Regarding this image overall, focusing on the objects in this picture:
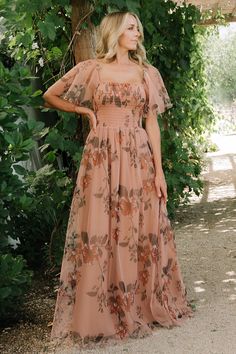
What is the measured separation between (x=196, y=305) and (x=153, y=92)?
4.20ft

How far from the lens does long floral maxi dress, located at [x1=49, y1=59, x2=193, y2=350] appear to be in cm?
320

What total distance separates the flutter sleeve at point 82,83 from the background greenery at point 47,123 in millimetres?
170

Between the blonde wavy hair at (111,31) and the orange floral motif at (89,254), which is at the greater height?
the blonde wavy hair at (111,31)

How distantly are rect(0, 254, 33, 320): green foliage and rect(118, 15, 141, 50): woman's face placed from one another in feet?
4.07

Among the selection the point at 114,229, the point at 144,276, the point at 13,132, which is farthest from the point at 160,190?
the point at 13,132

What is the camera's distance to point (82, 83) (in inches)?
130

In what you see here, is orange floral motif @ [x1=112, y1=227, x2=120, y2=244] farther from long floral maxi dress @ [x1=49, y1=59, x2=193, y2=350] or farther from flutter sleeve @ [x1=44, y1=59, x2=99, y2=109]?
flutter sleeve @ [x1=44, y1=59, x2=99, y2=109]

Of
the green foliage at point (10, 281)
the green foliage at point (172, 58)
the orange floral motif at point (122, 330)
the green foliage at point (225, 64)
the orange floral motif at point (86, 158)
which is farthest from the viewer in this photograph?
the green foliage at point (225, 64)

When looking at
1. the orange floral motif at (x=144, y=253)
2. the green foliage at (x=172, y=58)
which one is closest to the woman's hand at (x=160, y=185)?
the orange floral motif at (x=144, y=253)

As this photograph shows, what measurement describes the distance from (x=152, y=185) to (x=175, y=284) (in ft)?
1.96

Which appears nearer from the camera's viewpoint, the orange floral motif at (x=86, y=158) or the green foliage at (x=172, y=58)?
the orange floral motif at (x=86, y=158)

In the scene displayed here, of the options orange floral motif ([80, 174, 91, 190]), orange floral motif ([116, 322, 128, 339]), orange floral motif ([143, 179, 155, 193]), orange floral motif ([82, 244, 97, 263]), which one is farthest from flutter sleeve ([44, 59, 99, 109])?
orange floral motif ([116, 322, 128, 339])

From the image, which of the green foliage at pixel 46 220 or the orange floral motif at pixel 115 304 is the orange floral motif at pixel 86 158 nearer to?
the orange floral motif at pixel 115 304

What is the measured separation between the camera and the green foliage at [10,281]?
3092 mm
